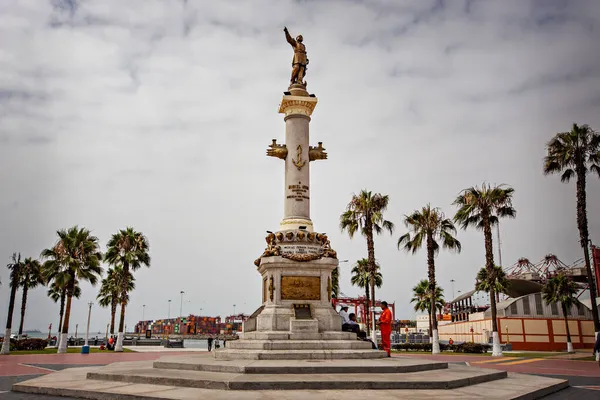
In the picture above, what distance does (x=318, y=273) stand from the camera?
16516 millimetres

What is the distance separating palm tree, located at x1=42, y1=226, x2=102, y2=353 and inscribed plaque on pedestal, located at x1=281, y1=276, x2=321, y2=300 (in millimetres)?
23364

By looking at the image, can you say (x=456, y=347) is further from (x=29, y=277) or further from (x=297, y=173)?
(x=29, y=277)

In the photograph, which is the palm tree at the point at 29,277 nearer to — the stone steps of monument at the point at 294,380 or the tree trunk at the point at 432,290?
the tree trunk at the point at 432,290

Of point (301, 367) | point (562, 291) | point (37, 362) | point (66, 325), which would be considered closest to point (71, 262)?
point (66, 325)

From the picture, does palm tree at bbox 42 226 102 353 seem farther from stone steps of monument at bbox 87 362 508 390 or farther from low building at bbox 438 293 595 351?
low building at bbox 438 293 595 351

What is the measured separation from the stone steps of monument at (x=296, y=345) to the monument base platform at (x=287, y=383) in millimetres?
1966

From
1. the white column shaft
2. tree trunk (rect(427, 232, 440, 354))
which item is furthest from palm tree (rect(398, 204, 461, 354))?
the white column shaft

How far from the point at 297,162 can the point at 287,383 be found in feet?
34.1

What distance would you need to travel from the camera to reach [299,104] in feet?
62.4

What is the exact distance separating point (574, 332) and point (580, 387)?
4073 cm

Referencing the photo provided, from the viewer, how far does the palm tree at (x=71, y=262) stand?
33531 mm

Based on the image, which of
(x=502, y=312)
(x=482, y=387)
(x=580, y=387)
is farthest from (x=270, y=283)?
(x=502, y=312)

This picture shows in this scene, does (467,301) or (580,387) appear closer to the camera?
(580,387)

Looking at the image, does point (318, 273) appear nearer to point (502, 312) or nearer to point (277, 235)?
point (277, 235)
